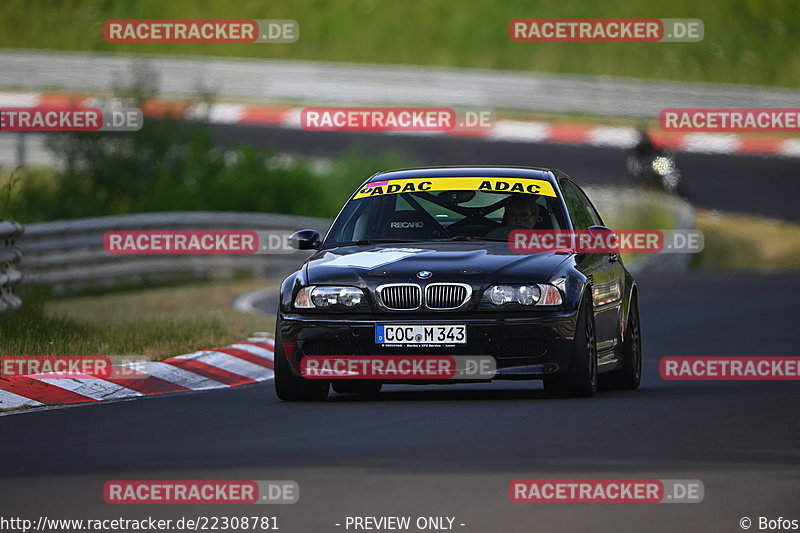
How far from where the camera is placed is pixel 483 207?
A: 12.5 m

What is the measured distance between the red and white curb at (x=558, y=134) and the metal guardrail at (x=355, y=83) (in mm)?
538

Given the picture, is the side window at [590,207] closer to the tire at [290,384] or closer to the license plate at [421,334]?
the license plate at [421,334]

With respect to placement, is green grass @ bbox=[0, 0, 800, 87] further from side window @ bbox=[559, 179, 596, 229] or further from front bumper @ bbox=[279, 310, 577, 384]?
front bumper @ bbox=[279, 310, 577, 384]

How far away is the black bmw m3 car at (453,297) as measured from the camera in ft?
36.9

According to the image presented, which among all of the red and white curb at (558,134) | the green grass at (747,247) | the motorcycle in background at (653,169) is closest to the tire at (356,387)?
the green grass at (747,247)

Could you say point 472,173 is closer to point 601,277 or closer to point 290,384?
point 601,277

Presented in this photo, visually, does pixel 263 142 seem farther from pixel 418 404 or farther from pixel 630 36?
pixel 418 404

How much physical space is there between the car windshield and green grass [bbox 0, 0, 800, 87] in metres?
33.7

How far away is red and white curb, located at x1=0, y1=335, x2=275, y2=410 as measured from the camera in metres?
11.9

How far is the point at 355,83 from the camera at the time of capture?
137ft

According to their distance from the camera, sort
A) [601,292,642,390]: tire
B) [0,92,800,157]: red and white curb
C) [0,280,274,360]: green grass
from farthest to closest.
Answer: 1. [0,92,800,157]: red and white curb
2. [0,280,274,360]: green grass
3. [601,292,642,390]: tire

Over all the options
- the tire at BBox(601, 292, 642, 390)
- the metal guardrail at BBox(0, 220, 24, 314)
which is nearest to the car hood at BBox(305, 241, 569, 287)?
the tire at BBox(601, 292, 642, 390)

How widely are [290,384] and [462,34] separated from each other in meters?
37.7

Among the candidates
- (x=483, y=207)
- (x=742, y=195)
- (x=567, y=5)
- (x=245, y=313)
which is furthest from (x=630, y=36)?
(x=483, y=207)
